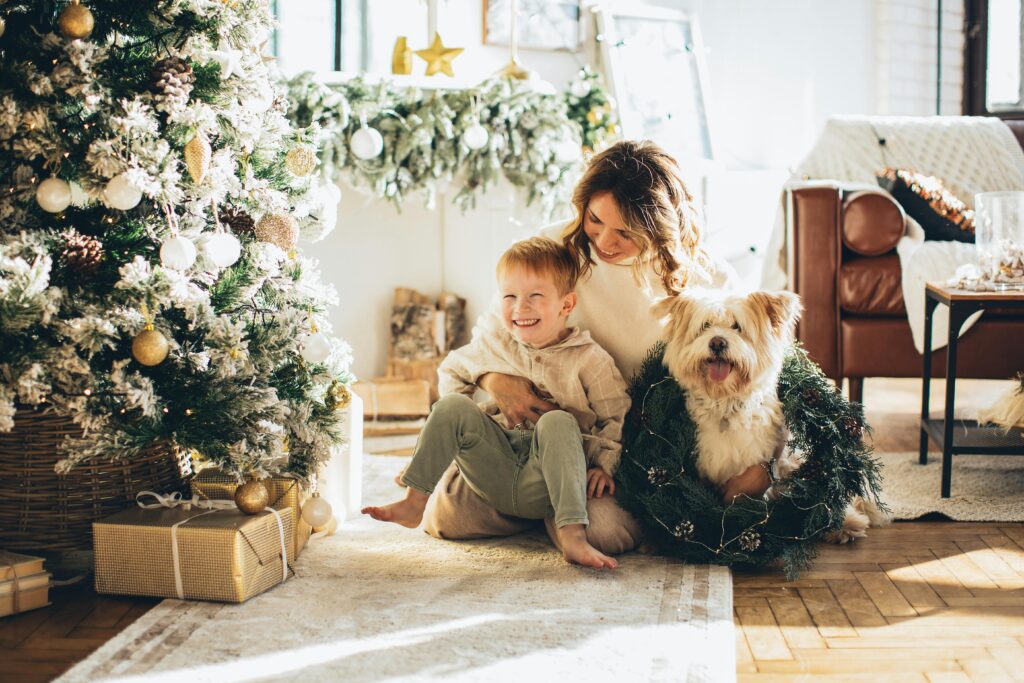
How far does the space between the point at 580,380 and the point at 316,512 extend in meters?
0.66

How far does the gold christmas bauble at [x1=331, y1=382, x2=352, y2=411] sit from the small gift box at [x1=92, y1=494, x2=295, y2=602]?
0.34 meters

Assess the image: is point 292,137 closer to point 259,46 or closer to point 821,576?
point 259,46

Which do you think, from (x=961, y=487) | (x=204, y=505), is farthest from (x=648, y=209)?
(x=961, y=487)

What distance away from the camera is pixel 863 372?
355 centimetres

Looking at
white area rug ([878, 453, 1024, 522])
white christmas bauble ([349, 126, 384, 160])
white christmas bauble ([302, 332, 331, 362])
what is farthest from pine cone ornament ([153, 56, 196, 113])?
white area rug ([878, 453, 1024, 522])

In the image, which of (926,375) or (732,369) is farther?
(926,375)

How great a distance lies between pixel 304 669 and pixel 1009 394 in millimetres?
2086

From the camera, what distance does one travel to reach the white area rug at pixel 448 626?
171 cm

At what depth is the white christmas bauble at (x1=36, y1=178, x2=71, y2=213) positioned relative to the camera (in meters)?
1.91

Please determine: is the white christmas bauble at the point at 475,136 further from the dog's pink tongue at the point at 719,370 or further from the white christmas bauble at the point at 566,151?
the dog's pink tongue at the point at 719,370

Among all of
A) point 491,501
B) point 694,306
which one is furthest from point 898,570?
point 491,501

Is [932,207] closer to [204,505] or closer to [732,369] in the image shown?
[732,369]

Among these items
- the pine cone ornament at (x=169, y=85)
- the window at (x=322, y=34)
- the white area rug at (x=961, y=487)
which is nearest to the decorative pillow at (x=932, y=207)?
the white area rug at (x=961, y=487)

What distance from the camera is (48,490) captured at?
211 cm
